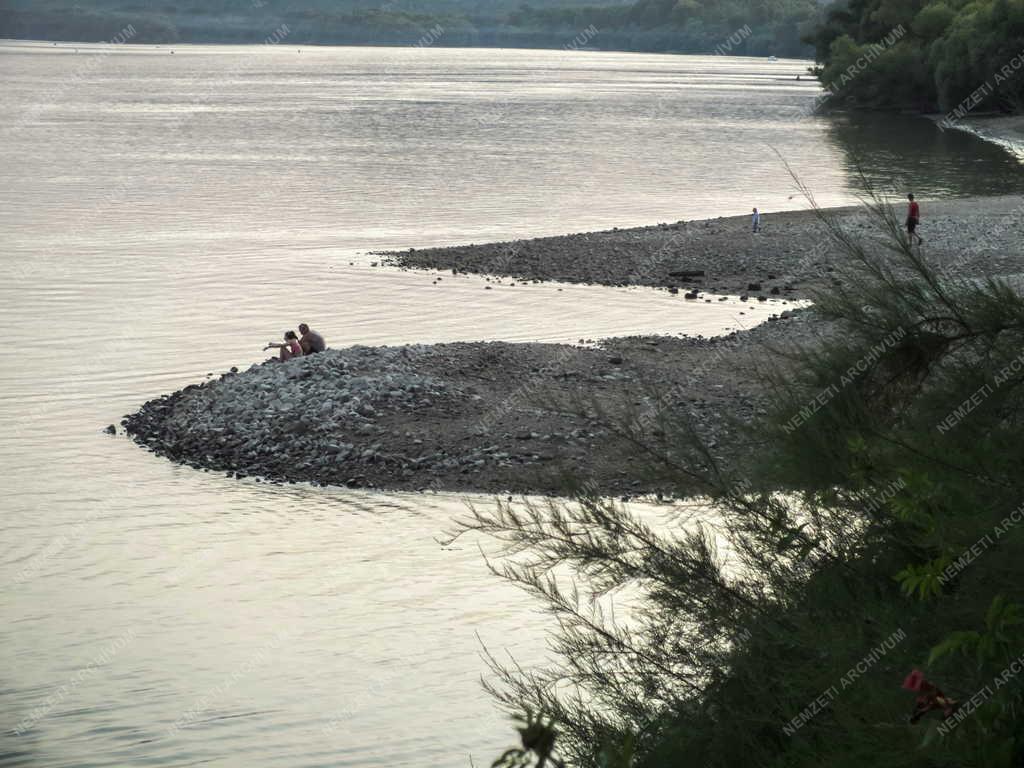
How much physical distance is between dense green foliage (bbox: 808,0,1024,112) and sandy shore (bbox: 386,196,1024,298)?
161 ft

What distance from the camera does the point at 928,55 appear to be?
108 metres

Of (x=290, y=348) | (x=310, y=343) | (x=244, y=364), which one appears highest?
(x=310, y=343)

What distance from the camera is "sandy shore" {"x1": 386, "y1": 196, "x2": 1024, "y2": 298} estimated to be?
38531 mm

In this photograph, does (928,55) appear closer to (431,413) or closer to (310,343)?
(310,343)

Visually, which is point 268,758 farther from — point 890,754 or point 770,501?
point 890,754

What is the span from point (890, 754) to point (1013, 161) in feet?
233

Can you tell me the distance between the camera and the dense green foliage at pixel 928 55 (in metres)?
94.7

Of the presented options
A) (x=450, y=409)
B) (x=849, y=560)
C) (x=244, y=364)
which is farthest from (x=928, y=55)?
(x=849, y=560)

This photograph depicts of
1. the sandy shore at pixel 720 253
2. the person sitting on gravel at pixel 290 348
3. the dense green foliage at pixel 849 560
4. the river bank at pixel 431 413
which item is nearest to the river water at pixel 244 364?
the river bank at pixel 431 413

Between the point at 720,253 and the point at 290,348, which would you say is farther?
the point at 720,253

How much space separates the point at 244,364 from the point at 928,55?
297 feet

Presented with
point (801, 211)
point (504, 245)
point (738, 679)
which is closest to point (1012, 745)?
point (738, 679)

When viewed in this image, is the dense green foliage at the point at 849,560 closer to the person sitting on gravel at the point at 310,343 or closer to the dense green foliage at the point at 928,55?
the person sitting on gravel at the point at 310,343

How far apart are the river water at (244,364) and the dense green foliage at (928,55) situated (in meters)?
9.90
